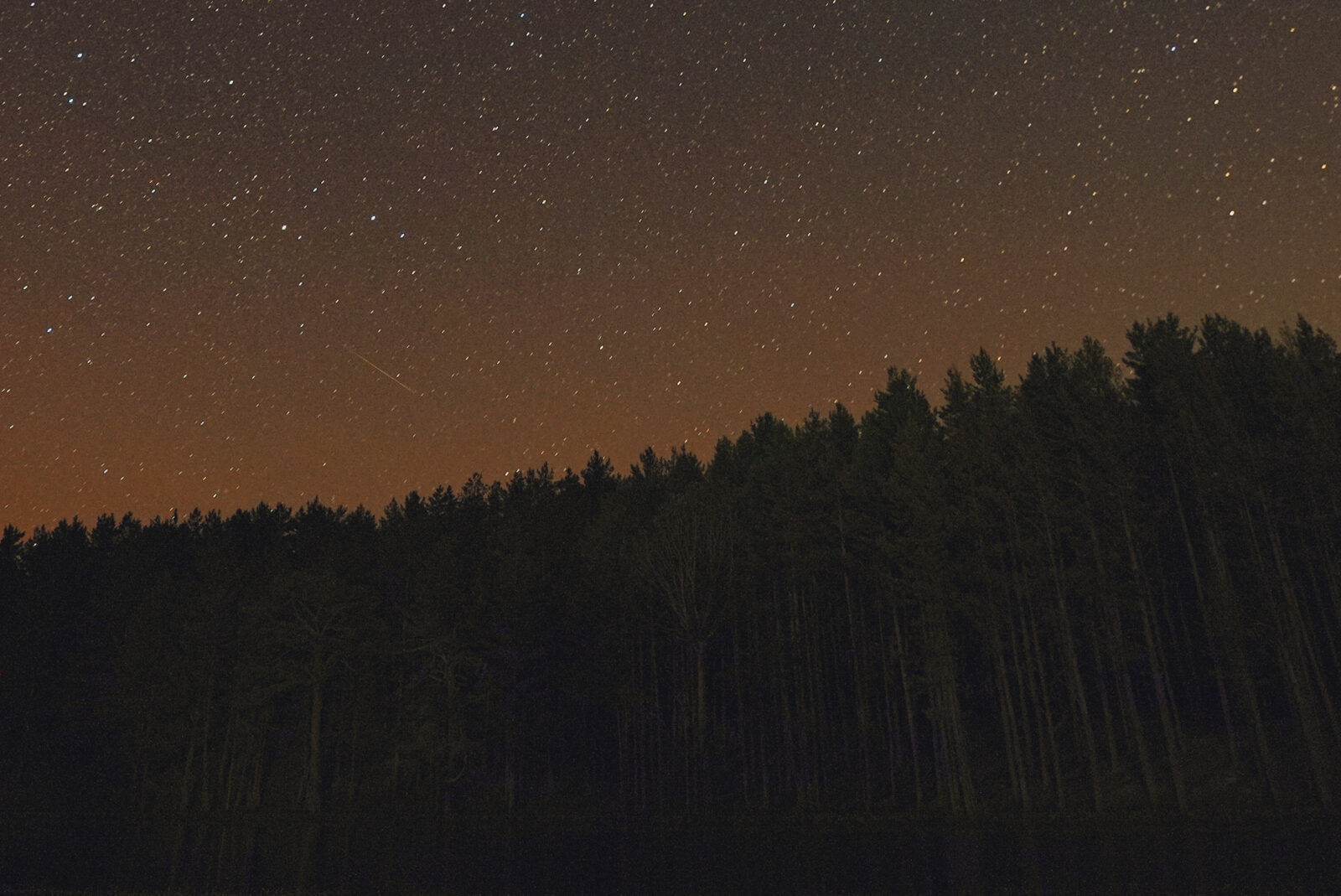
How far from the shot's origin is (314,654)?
54.4 m

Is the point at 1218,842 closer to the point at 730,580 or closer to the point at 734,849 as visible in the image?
the point at 734,849

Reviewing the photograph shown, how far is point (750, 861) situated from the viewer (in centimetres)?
2542

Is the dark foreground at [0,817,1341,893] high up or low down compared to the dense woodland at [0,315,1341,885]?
down

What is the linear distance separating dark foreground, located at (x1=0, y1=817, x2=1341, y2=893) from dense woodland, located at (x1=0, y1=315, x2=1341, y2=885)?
491 cm

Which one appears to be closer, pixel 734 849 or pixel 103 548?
pixel 734 849

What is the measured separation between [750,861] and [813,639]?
24753 millimetres

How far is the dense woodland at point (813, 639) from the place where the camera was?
36781 mm

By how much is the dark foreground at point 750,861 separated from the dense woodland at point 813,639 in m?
4.91

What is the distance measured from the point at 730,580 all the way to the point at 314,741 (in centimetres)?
2524

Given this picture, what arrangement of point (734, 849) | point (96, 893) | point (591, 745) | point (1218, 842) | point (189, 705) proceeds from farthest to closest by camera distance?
1. point (591, 745)
2. point (189, 705)
3. point (734, 849)
4. point (1218, 842)
5. point (96, 893)

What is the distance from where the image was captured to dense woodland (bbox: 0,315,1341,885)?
36781mm

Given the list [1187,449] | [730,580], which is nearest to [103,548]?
[730,580]

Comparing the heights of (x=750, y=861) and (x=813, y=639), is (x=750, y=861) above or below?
below

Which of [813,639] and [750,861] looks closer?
[750,861]
